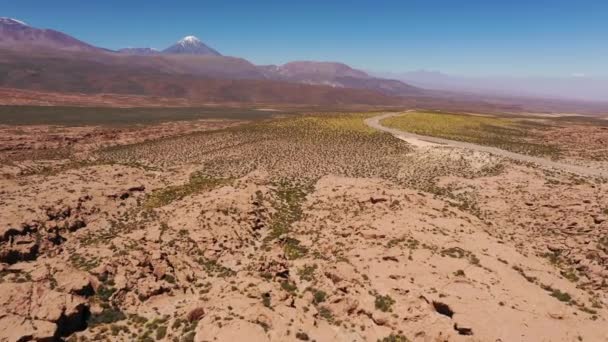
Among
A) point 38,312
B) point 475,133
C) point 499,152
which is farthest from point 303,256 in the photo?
point 475,133

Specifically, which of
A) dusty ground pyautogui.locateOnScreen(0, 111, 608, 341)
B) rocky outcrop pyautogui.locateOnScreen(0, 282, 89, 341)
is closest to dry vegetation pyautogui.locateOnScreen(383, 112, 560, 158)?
dusty ground pyautogui.locateOnScreen(0, 111, 608, 341)

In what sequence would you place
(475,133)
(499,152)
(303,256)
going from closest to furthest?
(303,256)
(499,152)
(475,133)

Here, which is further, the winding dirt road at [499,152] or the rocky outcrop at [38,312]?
the winding dirt road at [499,152]

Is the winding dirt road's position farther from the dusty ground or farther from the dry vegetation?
the dusty ground

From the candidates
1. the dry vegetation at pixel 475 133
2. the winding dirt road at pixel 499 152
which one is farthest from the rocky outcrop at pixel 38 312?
the dry vegetation at pixel 475 133

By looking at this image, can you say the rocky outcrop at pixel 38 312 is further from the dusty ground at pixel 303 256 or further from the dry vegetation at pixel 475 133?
the dry vegetation at pixel 475 133

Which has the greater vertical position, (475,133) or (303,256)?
(475,133)

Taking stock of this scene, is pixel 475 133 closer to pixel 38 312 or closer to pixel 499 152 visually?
pixel 499 152

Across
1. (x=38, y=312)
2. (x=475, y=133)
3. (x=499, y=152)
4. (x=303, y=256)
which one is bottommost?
(x=38, y=312)

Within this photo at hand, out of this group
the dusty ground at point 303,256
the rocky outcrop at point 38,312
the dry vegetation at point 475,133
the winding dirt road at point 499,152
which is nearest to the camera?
the rocky outcrop at point 38,312

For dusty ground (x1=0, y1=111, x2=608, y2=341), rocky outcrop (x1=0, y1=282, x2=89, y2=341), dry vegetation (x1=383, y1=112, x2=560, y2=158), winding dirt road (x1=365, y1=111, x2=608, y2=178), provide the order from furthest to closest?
1. dry vegetation (x1=383, y1=112, x2=560, y2=158)
2. winding dirt road (x1=365, y1=111, x2=608, y2=178)
3. dusty ground (x1=0, y1=111, x2=608, y2=341)
4. rocky outcrop (x1=0, y1=282, x2=89, y2=341)
